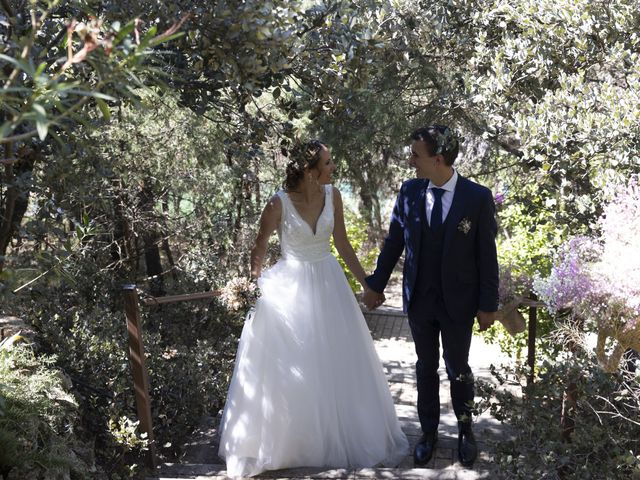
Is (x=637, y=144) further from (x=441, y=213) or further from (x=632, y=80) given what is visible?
(x=441, y=213)

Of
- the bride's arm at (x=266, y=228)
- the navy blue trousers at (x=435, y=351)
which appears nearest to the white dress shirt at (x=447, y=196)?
the navy blue trousers at (x=435, y=351)

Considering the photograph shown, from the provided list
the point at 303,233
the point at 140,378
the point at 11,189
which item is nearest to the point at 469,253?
the point at 303,233

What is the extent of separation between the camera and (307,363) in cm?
395

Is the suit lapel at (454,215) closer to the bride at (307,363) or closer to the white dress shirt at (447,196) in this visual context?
the white dress shirt at (447,196)

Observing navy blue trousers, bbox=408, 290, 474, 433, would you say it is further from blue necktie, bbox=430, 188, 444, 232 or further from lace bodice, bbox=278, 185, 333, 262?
lace bodice, bbox=278, 185, 333, 262

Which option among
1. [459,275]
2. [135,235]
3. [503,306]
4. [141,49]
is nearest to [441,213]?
[459,275]

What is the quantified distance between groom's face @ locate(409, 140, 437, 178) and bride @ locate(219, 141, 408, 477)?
0.53 m

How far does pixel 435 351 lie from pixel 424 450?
51 cm

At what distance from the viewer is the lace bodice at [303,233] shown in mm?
4080

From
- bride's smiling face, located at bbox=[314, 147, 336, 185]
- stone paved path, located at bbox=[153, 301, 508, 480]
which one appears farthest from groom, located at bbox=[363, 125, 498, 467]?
bride's smiling face, located at bbox=[314, 147, 336, 185]

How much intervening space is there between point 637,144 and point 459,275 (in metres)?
0.98

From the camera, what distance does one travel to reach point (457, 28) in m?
4.97

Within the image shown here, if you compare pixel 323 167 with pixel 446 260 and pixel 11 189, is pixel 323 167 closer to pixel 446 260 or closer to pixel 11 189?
pixel 446 260

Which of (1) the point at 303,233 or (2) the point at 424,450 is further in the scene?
(1) the point at 303,233
